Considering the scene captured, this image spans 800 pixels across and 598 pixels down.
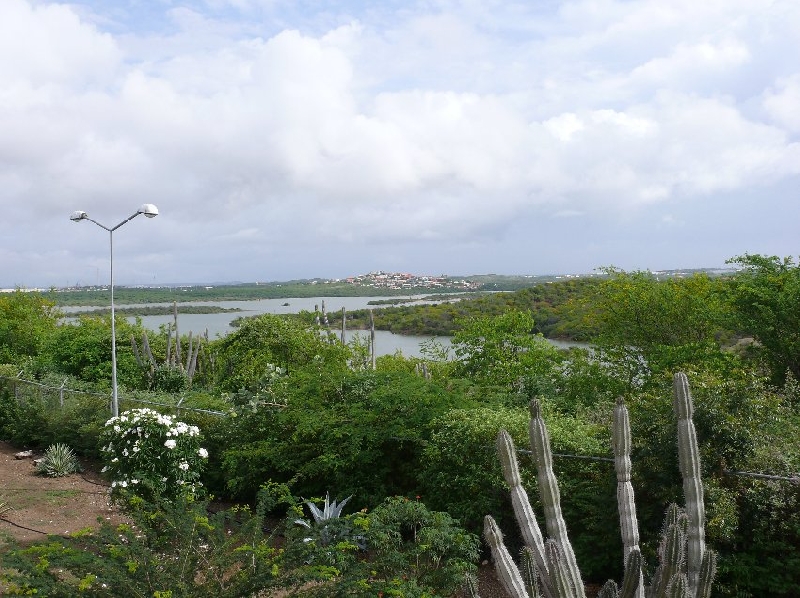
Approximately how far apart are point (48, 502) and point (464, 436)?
22.8 feet

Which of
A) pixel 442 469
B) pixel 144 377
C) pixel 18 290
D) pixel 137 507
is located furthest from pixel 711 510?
pixel 18 290

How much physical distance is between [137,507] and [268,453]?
277cm

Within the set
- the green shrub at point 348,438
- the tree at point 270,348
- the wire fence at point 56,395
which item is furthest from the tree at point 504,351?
the wire fence at point 56,395

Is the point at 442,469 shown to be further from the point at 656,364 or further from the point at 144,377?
the point at 144,377

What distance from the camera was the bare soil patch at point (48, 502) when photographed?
9.34 metres

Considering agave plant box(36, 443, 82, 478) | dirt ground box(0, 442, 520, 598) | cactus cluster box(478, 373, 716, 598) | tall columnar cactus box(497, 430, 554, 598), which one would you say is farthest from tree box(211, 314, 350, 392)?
cactus cluster box(478, 373, 716, 598)

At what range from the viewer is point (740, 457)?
6613 millimetres

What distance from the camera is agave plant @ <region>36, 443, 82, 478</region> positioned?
39.3 feet

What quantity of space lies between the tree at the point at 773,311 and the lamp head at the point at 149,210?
11401 mm

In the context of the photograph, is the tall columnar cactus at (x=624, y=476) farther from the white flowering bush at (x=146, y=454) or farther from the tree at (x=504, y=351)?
the tree at (x=504, y=351)

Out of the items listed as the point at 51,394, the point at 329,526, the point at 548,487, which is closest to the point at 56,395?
the point at 51,394

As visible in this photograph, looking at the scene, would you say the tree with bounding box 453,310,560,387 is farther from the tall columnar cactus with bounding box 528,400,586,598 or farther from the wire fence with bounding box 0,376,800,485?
the tall columnar cactus with bounding box 528,400,586,598

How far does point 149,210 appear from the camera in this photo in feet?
37.0

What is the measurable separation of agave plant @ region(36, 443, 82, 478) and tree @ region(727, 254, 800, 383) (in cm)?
1332
